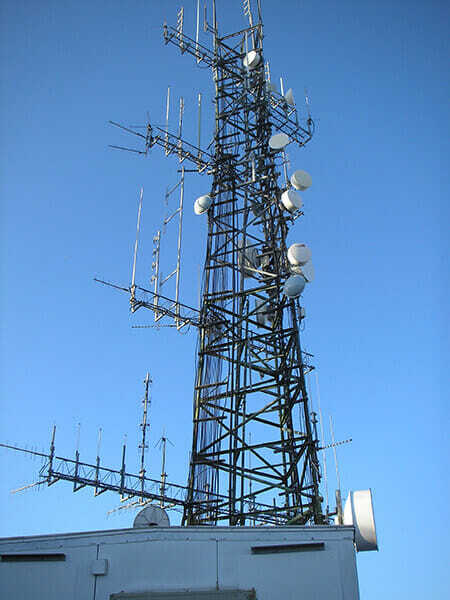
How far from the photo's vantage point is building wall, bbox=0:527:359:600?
10.7 metres

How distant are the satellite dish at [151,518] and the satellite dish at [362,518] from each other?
3.78 meters

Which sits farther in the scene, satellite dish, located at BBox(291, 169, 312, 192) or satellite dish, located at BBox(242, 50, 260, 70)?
satellite dish, located at BBox(242, 50, 260, 70)

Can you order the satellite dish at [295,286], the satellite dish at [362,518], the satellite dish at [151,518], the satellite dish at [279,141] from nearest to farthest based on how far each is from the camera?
the satellite dish at [362,518]
the satellite dish at [151,518]
the satellite dish at [295,286]
the satellite dish at [279,141]

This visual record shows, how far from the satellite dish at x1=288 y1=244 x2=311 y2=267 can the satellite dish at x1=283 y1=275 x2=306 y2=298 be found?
0.75m

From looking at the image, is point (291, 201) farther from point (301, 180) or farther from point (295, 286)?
point (295, 286)

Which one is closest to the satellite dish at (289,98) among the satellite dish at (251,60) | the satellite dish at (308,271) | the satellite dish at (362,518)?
the satellite dish at (251,60)

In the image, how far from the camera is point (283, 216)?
2058 centimetres

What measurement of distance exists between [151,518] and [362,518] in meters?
4.42

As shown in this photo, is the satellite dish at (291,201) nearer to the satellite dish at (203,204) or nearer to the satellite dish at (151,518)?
the satellite dish at (203,204)

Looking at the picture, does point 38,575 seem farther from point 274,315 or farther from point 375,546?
point 274,315

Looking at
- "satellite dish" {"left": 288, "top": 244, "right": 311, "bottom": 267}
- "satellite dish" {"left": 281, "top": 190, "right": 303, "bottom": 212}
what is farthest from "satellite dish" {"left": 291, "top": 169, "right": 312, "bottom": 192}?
"satellite dish" {"left": 288, "top": 244, "right": 311, "bottom": 267}

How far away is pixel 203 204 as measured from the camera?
20906 millimetres

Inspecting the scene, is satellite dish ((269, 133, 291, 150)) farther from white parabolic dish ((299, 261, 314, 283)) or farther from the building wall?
the building wall

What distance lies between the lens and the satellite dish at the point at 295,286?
1809 centimetres
